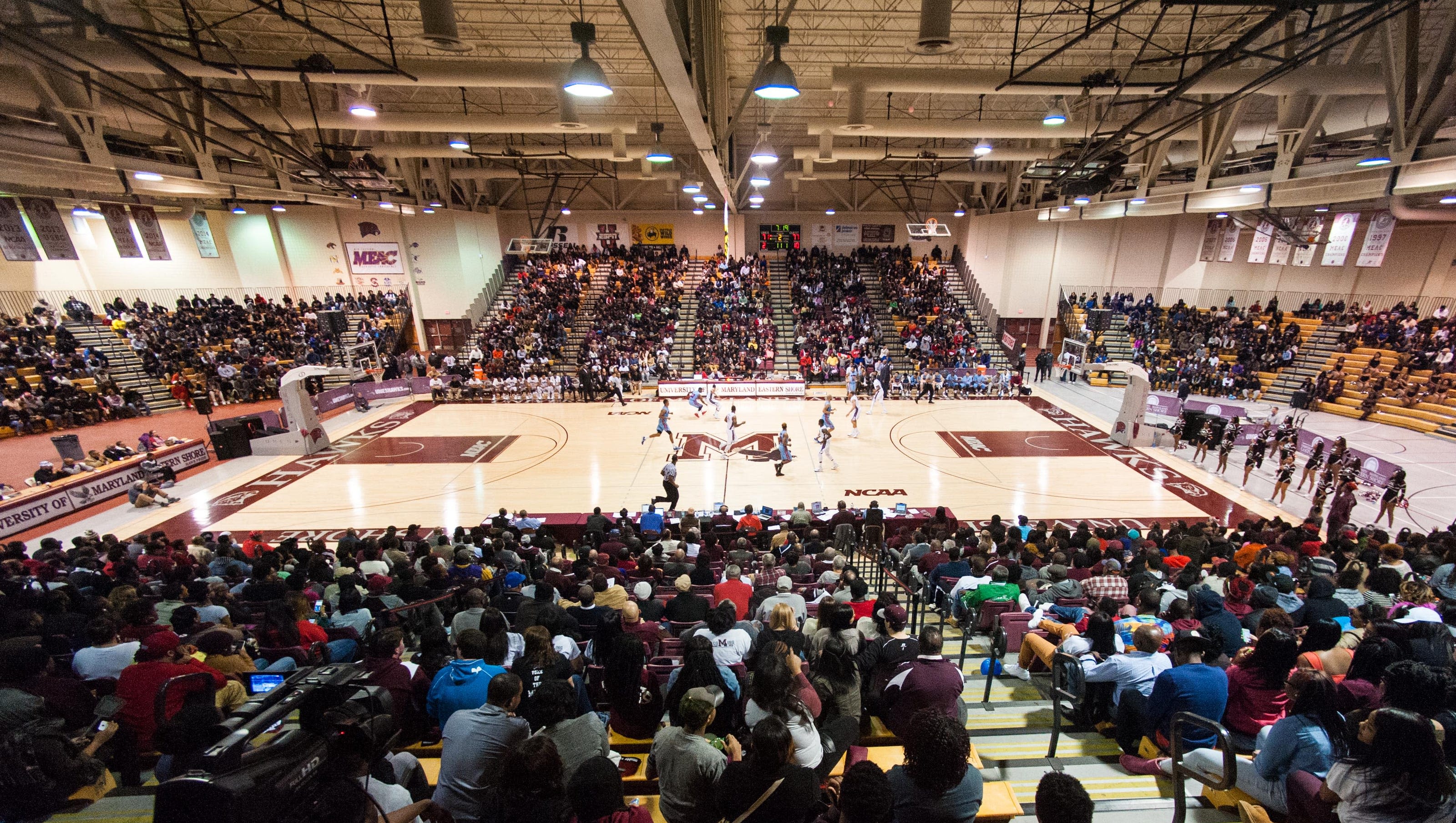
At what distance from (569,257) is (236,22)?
1868cm

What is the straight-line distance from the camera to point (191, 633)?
17.9 ft

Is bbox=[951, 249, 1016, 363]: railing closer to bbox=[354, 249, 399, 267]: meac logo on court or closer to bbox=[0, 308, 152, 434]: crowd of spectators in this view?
bbox=[354, 249, 399, 267]: meac logo on court

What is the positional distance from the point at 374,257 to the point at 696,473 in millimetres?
24748

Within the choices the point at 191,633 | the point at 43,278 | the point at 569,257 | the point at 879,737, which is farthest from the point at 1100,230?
the point at 43,278

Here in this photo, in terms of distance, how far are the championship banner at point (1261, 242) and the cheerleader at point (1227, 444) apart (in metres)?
14.5

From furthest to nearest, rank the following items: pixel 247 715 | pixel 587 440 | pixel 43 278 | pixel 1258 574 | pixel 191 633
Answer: pixel 43 278 → pixel 587 440 → pixel 1258 574 → pixel 191 633 → pixel 247 715

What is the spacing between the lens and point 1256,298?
1067 inches

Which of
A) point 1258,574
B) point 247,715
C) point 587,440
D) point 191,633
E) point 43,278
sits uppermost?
point 43,278

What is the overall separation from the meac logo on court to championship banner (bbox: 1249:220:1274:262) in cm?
3950

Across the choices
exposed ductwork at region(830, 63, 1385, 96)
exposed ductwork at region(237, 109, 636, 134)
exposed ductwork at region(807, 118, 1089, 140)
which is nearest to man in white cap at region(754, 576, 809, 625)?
exposed ductwork at region(830, 63, 1385, 96)

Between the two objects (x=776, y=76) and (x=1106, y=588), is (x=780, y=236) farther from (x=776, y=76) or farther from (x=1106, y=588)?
(x=1106, y=588)

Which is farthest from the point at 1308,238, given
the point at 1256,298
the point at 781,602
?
the point at 781,602

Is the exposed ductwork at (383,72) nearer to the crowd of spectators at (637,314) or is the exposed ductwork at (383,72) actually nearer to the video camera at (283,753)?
the video camera at (283,753)

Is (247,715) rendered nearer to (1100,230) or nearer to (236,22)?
(236,22)
